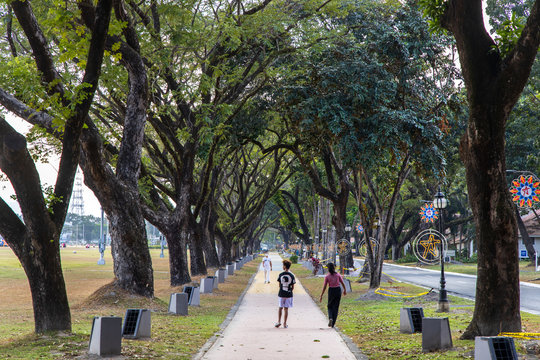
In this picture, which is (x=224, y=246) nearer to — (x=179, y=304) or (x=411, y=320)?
(x=179, y=304)

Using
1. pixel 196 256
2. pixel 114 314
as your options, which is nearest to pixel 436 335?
pixel 114 314

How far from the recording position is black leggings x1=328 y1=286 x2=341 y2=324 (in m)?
14.1

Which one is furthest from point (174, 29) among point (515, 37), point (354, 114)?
point (515, 37)

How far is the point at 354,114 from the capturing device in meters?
19.0

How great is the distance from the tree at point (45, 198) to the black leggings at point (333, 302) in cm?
622

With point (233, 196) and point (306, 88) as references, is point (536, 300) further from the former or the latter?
point (233, 196)

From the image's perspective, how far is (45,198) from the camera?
33.7 ft

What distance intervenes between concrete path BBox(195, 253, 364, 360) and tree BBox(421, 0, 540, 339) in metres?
2.41

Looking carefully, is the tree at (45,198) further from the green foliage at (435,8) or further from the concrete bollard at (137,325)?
the green foliage at (435,8)

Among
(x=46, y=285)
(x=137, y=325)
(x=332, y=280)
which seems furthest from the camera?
(x=332, y=280)

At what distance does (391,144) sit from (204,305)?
7702mm

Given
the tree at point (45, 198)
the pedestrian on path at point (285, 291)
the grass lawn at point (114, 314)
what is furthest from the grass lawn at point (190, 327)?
the pedestrian on path at point (285, 291)

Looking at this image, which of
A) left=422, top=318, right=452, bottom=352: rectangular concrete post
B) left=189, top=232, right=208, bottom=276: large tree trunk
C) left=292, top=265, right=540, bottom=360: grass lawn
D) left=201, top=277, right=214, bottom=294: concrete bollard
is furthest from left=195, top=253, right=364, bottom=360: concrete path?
left=189, top=232, right=208, bottom=276: large tree trunk

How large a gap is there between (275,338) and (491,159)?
5347 mm
